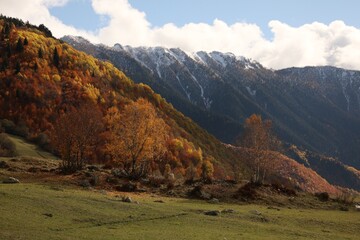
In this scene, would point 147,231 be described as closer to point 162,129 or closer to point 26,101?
point 162,129

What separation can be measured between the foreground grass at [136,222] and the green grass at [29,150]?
108 meters

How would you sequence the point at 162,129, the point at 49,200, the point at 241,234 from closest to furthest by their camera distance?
1. the point at 241,234
2. the point at 49,200
3. the point at 162,129

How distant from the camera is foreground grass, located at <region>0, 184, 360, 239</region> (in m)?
28.4

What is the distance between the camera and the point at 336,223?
45.2 metres

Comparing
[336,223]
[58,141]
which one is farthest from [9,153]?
[336,223]

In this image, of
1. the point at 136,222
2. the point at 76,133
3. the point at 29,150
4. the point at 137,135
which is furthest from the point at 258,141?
the point at 29,150

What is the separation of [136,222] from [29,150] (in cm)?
12415

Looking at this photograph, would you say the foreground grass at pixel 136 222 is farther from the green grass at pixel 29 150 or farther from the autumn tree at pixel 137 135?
the green grass at pixel 29 150

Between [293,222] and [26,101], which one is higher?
[26,101]

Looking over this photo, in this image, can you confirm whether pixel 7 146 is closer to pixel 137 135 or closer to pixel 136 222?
pixel 137 135

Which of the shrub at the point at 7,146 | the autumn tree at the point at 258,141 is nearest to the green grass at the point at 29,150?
the shrub at the point at 7,146

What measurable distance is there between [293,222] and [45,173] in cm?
4406

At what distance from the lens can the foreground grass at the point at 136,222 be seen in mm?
28375

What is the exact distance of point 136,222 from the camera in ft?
114
